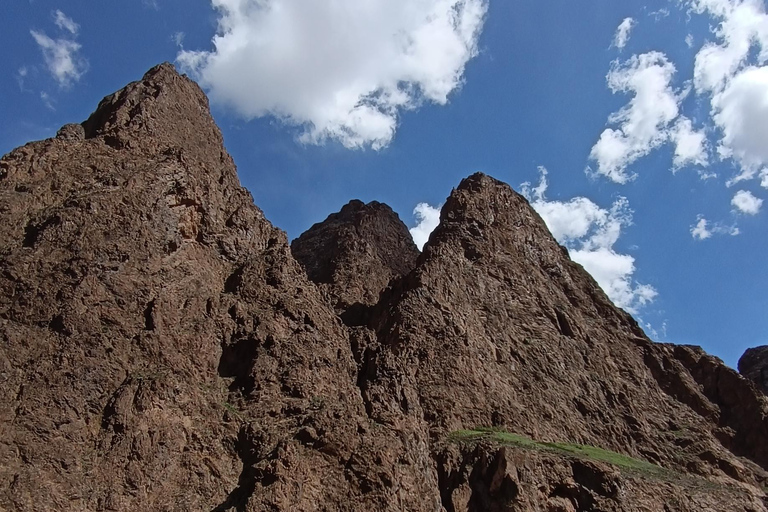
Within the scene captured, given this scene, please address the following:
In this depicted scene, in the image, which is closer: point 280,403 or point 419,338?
point 280,403

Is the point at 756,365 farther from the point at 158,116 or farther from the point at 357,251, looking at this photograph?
the point at 158,116

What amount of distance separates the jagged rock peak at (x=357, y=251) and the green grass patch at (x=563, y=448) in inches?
967

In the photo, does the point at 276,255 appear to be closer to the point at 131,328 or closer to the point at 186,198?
the point at 186,198

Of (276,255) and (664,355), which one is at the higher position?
(664,355)

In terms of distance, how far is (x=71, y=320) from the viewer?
32375mm

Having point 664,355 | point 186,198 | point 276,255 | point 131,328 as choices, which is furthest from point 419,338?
point 664,355

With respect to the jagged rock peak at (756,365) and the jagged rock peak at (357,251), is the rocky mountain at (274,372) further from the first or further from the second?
the jagged rock peak at (756,365)

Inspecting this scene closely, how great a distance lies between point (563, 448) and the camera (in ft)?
147

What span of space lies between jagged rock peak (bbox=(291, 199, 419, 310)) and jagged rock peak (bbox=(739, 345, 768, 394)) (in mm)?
55209

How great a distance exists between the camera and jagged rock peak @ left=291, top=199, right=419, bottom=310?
71125mm

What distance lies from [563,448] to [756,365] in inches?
2950

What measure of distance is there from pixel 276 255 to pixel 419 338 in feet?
43.3

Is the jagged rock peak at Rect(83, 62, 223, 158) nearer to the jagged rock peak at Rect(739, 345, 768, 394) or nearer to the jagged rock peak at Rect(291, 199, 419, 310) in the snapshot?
the jagged rock peak at Rect(291, 199, 419, 310)

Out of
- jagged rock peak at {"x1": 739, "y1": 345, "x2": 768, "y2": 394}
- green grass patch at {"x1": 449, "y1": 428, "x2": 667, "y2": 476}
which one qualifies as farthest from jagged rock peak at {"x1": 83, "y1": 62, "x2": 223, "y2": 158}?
jagged rock peak at {"x1": 739, "y1": 345, "x2": 768, "y2": 394}
